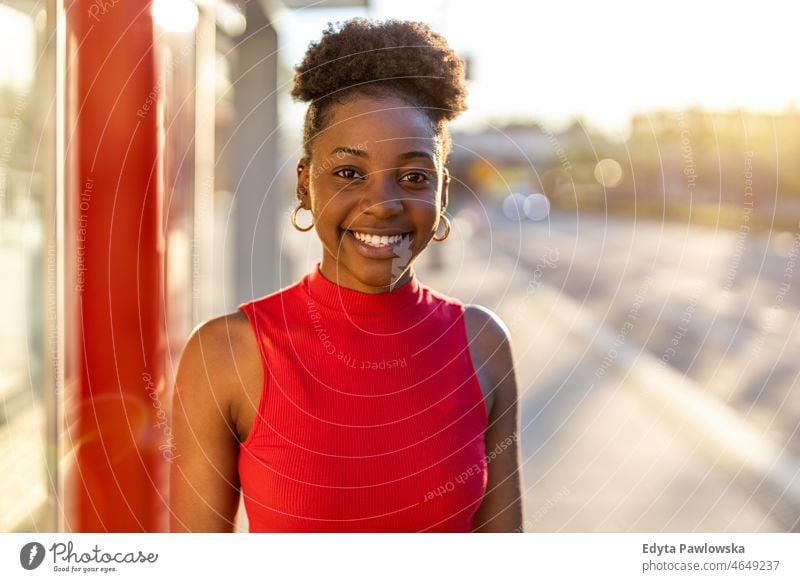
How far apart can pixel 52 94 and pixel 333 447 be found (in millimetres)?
846

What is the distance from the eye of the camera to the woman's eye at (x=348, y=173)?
4.26 feet

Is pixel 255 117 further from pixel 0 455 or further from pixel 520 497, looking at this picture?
pixel 520 497

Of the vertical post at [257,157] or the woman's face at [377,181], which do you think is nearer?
the woman's face at [377,181]

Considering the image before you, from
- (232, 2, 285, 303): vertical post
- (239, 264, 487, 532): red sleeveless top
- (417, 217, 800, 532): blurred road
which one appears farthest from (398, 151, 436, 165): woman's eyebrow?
(417, 217, 800, 532): blurred road

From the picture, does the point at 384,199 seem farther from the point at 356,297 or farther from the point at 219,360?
the point at 219,360

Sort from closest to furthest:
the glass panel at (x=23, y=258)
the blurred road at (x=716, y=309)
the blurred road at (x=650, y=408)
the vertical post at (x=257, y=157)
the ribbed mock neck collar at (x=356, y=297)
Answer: the ribbed mock neck collar at (x=356, y=297), the glass panel at (x=23, y=258), the vertical post at (x=257, y=157), the blurred road at (x=650, y=408), the blurred road at (x=716, y=309)

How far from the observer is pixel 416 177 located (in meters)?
1.30

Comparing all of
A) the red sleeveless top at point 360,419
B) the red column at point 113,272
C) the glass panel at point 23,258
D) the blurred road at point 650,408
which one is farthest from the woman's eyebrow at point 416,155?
the blurred road at point 650,408

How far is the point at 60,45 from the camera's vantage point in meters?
1.53

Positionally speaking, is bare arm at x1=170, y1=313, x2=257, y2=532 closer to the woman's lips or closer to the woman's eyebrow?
the woman's lips

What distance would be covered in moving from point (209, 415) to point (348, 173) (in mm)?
430

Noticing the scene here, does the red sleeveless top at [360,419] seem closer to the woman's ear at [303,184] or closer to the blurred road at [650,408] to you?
the woman's ear at [303,184]

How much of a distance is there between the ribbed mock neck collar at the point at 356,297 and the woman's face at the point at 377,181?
3.0 inches
